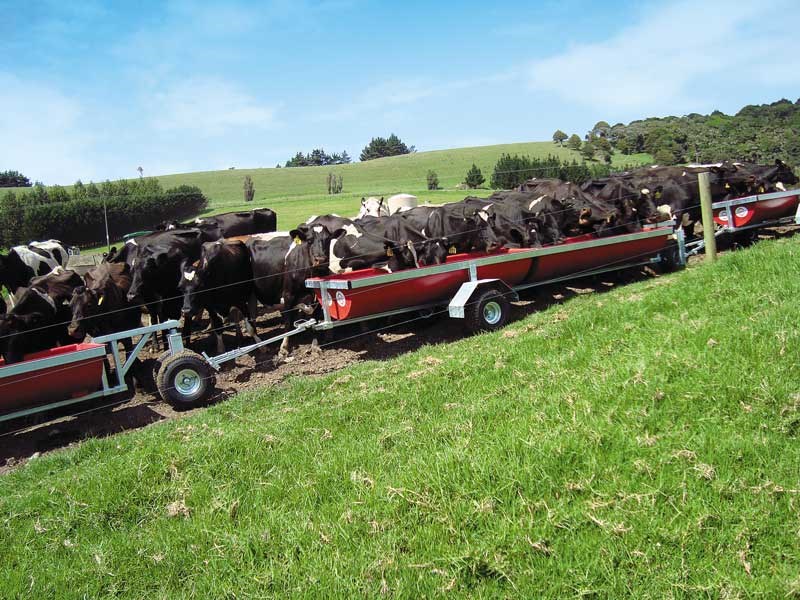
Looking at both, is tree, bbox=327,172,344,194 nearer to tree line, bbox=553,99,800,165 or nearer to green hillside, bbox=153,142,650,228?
green hillside, bbox=153,142,650,228

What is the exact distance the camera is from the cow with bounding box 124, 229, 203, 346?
9.53m

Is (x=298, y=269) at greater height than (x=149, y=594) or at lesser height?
greater

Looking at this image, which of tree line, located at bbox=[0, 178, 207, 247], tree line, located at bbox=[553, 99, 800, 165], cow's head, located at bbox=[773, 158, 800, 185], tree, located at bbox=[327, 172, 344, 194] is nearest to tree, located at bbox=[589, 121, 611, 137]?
tree line, located at bbox=[553, 99, 800, 165]

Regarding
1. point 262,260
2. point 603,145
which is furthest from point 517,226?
point 603,145

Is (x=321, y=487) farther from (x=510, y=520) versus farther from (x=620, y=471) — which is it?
(x=620, y=471)

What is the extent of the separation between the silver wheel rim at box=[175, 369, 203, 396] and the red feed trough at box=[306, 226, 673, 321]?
2.05 m

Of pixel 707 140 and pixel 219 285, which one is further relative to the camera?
pixel 707 140

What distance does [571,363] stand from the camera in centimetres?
530

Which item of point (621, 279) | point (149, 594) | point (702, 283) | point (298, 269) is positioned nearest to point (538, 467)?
point (149, 594)

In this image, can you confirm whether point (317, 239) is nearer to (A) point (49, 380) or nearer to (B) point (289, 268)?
(B) point (289, 268)

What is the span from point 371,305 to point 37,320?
408cm

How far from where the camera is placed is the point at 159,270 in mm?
9953

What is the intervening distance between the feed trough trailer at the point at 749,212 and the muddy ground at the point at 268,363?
128 centimetres

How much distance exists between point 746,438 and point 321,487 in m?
2.54
